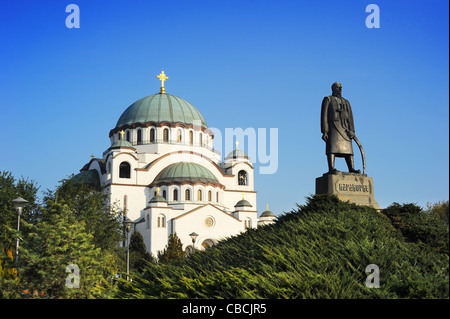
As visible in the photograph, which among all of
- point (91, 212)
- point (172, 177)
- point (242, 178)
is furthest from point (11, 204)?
point (242, 178)

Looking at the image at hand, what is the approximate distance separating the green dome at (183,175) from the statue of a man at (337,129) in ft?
111

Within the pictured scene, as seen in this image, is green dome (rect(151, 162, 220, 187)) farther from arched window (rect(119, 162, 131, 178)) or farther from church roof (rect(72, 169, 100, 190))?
church roof (rect(72, 169, 100, 190))

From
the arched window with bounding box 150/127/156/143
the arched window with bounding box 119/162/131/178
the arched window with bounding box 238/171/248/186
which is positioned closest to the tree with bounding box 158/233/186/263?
the arched window with bounding box 119/162/131/178

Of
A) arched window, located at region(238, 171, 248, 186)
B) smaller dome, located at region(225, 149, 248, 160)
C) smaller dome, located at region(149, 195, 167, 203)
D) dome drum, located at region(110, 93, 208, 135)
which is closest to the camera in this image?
smaller dome, located at region(149, 195, 167, 203)

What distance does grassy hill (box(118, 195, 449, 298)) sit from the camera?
29.8 ft

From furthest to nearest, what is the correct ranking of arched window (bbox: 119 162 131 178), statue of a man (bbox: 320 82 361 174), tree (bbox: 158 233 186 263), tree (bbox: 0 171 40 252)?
arched window (bbox: 119 162 131 178), tree (bbox: 158 233 186 263), tree (bbox: 0 171 40 252), statue of a man (bbox: 320 82 361 174)

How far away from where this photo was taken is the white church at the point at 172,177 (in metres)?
→ 47.1

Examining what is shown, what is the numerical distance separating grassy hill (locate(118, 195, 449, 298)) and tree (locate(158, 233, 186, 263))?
24.7m

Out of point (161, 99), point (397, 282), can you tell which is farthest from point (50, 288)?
point (161, 99)

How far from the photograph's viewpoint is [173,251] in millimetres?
39938

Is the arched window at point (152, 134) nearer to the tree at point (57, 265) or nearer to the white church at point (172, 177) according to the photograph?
the white church at point (172, 177)

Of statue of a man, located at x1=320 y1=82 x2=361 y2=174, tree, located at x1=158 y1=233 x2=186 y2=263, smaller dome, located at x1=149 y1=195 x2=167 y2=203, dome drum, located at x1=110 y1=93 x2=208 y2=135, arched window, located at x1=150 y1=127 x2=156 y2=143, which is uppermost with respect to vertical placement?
dome drum, located at x1=110 y1=93 x2=208 y2=135

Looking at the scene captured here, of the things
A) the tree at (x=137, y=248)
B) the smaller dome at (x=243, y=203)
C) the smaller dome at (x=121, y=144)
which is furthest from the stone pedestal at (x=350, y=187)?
the smaller dome at (x=121, y=144)
